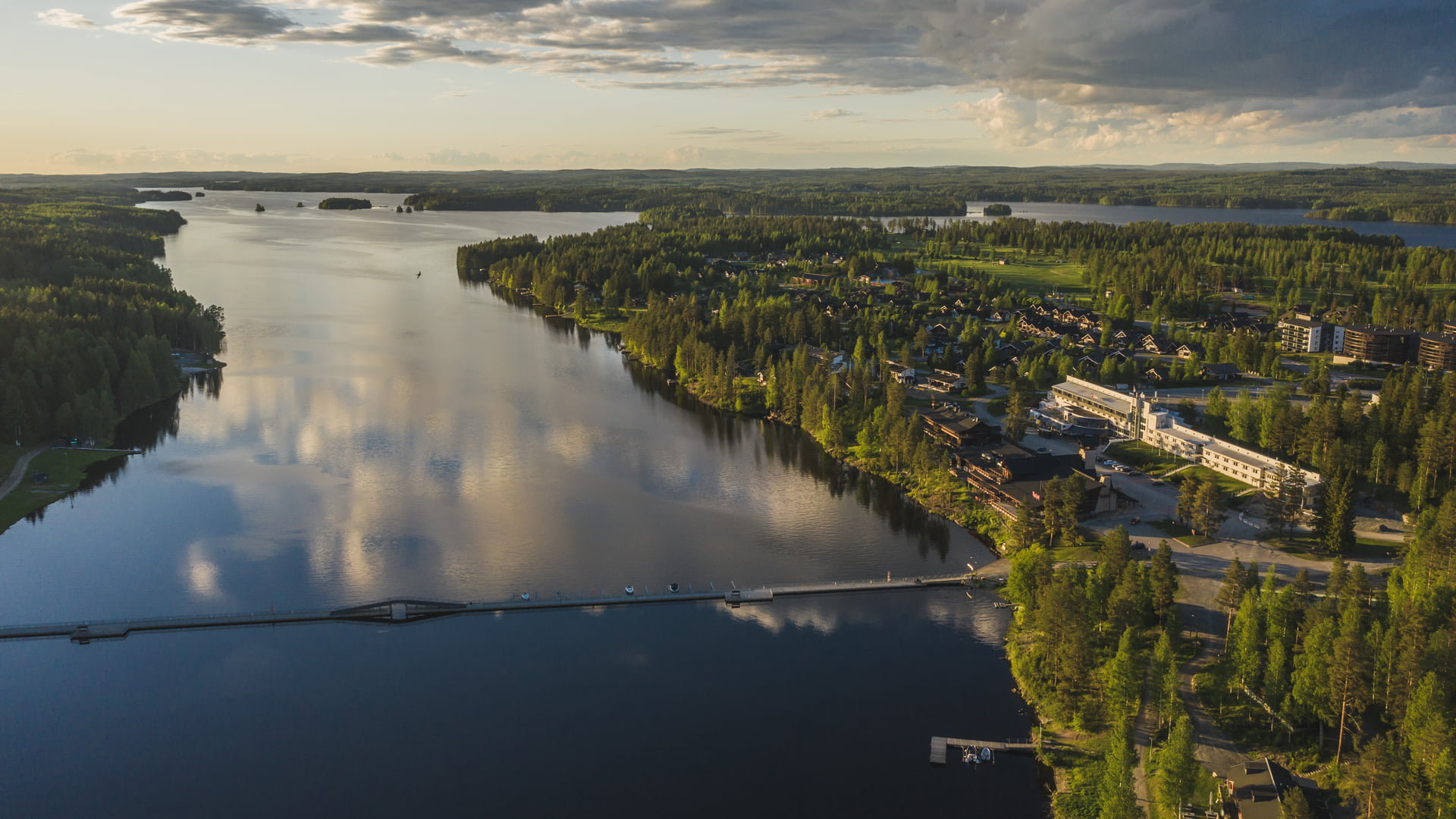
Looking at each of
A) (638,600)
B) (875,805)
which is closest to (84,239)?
(638,600)

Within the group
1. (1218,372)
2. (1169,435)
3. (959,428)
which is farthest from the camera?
(1218,372)

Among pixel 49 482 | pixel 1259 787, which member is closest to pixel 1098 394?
pixel 1259 787

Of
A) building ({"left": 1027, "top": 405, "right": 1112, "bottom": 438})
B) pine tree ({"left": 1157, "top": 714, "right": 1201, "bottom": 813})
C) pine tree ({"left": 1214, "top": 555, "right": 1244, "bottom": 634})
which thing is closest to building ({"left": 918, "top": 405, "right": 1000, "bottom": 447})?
building ({"left": 1027, "top": 405, "right": 1112, "bottom": 438})

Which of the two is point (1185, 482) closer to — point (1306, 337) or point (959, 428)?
point (959, 428)

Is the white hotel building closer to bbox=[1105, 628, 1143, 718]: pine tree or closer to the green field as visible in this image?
bbox=[1105, 628, 1143, 718]: pine tree

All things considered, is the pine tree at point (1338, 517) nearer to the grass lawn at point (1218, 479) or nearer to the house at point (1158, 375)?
the grass lawn at point (1218, 479)

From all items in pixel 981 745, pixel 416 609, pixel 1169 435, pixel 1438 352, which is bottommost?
pixel 981 745
